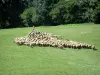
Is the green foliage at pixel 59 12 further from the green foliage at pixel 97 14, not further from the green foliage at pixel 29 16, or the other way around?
the green foliage at pixel 97 14

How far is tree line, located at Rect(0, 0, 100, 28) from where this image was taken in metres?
27.3

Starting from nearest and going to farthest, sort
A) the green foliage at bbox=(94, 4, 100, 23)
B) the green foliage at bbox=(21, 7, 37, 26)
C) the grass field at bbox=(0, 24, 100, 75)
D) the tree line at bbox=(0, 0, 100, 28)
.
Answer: the grass field at bbox=(0, 24, 100, 75), the green foliage at bbox=(94, 4, 100, 23), the tree line at bbox=(0, 0, 100, 28), the green foliage at bbox=(21, 7, 37, 26)

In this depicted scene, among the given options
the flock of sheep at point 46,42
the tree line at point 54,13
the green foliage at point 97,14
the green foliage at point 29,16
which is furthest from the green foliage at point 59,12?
the flock of sheep at point 46,42

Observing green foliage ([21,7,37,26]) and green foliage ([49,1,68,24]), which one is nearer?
green foliage ([49,1,68,24])

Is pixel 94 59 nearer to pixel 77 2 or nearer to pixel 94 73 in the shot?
pixel 94 73

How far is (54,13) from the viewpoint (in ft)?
89.5

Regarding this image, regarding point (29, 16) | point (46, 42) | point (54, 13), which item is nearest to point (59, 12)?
point (54, 13)

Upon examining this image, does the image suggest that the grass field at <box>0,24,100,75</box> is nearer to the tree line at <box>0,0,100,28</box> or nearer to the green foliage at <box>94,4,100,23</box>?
the green foliage at <box>94,4,100,23</box>

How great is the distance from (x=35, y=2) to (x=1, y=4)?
4.16 meters

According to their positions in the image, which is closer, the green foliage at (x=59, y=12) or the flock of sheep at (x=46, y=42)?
the flock of sheep at (x=46, y=42)

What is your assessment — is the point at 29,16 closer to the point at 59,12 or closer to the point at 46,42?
the point at 59,12

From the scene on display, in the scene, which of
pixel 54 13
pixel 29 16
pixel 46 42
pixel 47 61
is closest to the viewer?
pixel 47 61

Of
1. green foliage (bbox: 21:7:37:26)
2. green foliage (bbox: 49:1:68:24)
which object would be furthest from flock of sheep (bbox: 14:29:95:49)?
green foliage (bbox: 21:7:37:26)

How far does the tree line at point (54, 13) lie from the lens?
89.7ft
